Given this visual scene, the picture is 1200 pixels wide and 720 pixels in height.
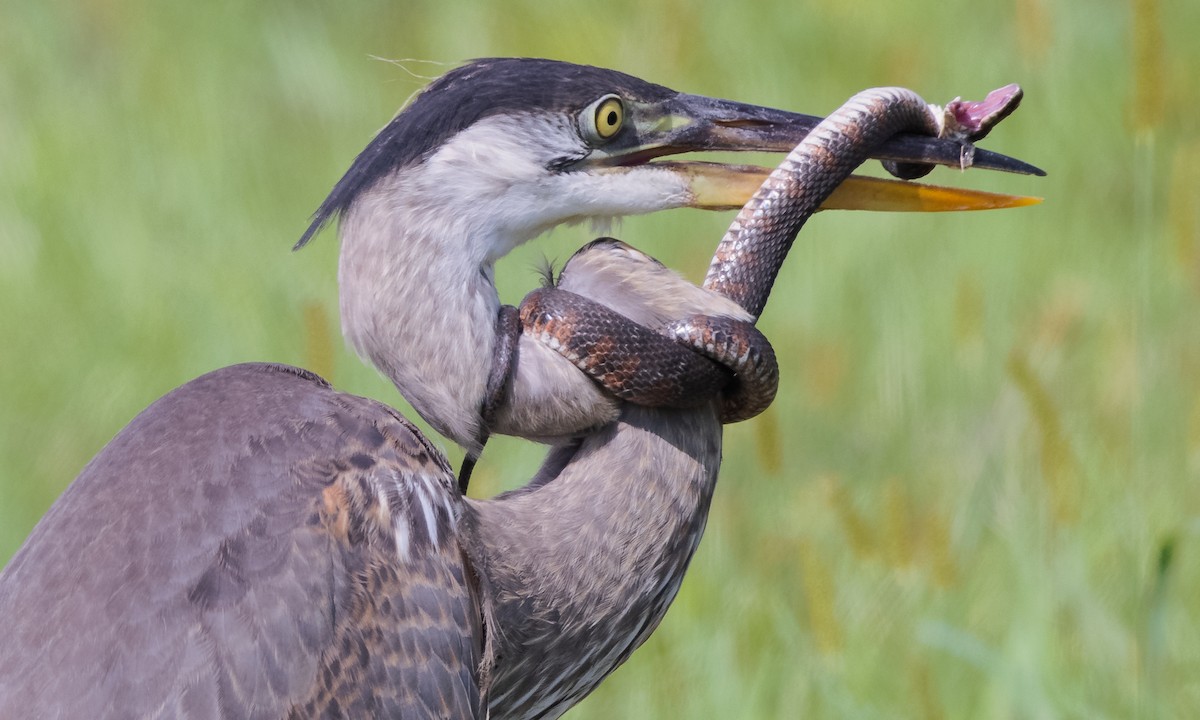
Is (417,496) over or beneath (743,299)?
beneath

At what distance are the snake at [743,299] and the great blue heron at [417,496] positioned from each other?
0.15 feet

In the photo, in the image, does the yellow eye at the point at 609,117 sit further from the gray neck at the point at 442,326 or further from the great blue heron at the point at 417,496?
the gray neck at the point at 442,326

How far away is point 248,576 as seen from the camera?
218 cm

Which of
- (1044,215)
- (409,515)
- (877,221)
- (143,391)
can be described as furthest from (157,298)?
(409,515)

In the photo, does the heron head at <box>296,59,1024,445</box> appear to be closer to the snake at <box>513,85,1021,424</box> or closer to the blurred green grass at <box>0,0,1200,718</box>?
the snake at <box>513,85,1021,424</box>

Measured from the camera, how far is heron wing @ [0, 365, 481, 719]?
6.97 ft

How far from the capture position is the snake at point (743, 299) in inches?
93.5

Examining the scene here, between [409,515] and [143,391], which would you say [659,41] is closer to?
[143,391]

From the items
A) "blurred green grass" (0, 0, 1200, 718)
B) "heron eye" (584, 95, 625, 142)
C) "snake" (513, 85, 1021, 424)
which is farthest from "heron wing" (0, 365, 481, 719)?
"blurred green grass" (0, 0, 1200, 718)

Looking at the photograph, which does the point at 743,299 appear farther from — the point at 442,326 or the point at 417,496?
the point at 417,496

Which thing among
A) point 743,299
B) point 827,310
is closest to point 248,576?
point 743,299

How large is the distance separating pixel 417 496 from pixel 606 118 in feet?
2.11

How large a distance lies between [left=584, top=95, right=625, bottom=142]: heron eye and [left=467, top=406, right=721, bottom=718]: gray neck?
1.36 feet

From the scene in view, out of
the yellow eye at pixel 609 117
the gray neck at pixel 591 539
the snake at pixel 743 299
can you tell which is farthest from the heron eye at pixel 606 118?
the gray neck at pixel 591 539
